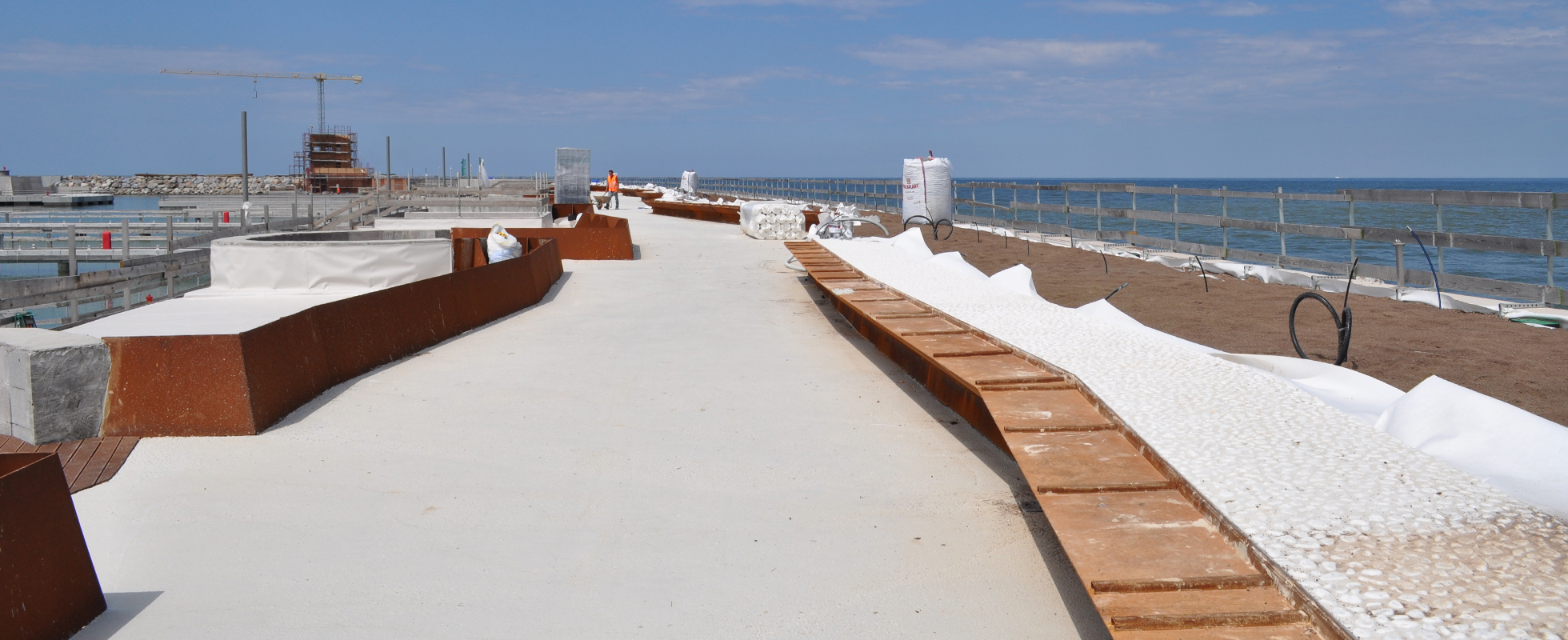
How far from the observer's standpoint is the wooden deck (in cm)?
507

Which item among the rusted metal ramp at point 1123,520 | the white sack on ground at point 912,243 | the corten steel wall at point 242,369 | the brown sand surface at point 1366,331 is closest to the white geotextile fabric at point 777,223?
the white sack on ground at point 912,243

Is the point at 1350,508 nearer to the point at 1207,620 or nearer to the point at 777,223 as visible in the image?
the point at 1207,620

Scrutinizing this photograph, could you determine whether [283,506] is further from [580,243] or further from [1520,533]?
[580,243]

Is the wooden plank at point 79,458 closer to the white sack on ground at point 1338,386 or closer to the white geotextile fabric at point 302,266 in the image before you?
the white geotextile fabric at point 302,266

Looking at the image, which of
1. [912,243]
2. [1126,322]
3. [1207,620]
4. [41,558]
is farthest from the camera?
[912,243]

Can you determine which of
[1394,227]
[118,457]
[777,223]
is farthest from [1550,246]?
[1394,227]

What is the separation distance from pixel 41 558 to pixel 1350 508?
4136mm

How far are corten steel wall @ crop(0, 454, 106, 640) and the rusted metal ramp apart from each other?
3141 millimetres

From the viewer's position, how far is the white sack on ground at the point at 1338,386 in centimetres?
527

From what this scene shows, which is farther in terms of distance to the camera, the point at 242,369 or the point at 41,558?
the point at 242,369

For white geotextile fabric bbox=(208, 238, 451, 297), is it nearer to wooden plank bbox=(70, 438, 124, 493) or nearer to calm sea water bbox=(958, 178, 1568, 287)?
wooden plank bbox=(70, 438, 124, 493)

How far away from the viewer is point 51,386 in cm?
554

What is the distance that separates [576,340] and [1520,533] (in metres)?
7.29

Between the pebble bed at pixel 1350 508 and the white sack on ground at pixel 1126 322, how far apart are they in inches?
26.3
